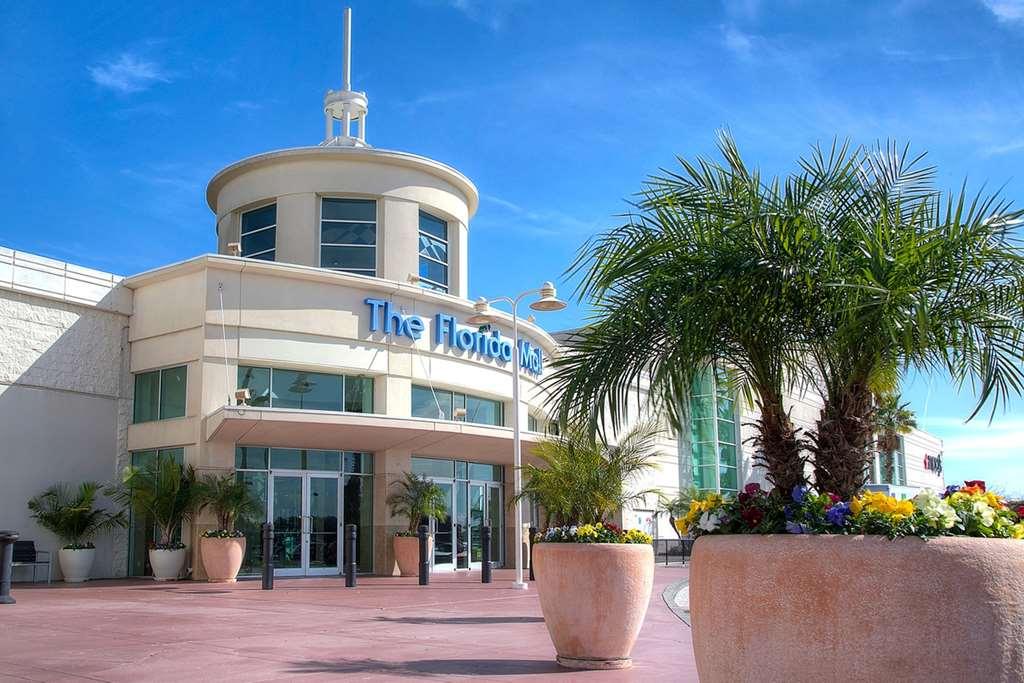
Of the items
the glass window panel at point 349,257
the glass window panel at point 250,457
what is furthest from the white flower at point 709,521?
the glass window panel at point 349,257

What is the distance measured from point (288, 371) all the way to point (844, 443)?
20.3 meters

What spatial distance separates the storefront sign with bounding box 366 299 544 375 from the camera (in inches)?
1056

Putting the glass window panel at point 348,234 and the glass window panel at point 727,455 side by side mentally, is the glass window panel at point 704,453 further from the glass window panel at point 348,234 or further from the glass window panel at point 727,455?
the glass window panel at point 348,234

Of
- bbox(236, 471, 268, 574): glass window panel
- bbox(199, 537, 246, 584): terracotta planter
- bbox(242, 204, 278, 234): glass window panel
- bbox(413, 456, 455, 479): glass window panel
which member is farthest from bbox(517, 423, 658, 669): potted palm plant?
bbox(242, 204, 278, 234): glass window panel

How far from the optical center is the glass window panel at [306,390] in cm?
2541

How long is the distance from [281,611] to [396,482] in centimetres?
1139

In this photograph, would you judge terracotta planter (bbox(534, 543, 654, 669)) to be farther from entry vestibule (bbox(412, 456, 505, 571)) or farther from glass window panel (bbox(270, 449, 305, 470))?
entry vestibule (bbox(412, 456, 505, 571))

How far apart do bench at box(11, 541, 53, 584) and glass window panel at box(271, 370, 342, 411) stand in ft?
20.6

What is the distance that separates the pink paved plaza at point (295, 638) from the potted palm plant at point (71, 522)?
372 cm

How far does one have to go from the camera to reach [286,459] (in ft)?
84.8

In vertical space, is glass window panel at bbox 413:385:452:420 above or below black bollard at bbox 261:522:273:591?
above

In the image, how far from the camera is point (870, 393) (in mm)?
7219

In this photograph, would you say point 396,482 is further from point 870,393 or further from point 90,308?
point 870,393

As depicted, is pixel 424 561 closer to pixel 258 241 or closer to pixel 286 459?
pixel 286 459
